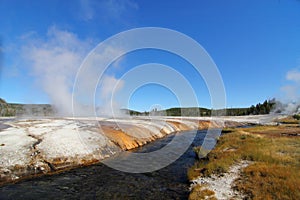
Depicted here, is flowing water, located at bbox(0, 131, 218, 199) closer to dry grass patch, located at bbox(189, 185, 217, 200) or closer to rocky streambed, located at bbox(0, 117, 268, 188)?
dry grass patch, located at bbox(189, 185, 217, 200)

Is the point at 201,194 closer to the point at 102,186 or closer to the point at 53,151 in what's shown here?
the point at 102,186

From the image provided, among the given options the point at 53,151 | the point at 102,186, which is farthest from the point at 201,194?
the point at 53,151

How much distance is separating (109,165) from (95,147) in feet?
14.3

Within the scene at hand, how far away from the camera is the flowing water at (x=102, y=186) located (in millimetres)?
12344

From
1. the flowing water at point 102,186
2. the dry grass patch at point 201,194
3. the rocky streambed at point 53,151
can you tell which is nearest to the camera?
the dry grass patch at point 201,194

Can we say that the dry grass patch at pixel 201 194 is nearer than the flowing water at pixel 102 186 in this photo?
Yes

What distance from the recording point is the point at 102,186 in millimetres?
13883

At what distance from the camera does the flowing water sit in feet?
40.5

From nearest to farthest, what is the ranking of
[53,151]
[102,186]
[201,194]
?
[201,194]
[102,186]
[53,151]

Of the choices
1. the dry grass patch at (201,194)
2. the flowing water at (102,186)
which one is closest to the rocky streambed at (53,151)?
the flowing water at (102,186)

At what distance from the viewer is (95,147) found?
74.3 ft

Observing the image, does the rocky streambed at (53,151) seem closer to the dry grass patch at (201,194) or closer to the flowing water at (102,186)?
the flowing water at (102,186)

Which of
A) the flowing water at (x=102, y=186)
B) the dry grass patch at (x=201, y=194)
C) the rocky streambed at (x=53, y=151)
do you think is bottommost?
the flowing water at (x=102, y=186)

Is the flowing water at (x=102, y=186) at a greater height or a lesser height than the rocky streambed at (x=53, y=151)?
lesser
